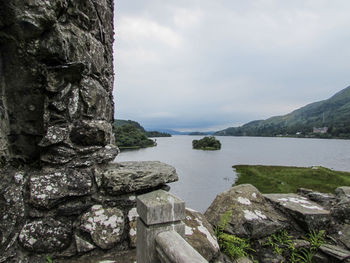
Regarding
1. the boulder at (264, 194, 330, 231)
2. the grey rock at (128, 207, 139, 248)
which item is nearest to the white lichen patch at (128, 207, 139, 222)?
the grey rock at (128, 207, 139, 248)

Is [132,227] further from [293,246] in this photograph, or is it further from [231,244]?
[293,246]

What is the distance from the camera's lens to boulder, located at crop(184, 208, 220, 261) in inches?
112

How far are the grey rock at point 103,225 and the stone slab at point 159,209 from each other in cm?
104

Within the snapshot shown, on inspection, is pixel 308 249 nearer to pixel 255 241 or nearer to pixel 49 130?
pixel 255 241

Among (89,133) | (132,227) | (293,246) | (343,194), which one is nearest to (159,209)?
(132,227)

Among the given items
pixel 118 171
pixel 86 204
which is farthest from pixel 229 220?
pixel 86 204

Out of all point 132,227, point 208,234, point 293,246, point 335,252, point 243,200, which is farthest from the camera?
point 243,200

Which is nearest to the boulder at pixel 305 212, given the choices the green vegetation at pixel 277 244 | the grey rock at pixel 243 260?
the green vegetation at pixel 277 244

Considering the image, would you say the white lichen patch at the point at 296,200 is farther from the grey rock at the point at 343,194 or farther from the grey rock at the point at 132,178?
the grey rock at the point at 132,178

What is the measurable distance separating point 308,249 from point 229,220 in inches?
59.8

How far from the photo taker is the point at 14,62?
2623 millimetres

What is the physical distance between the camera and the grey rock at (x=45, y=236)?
99.7 inches

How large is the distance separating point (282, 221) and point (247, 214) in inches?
29.8

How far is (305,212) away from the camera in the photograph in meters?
3.89
